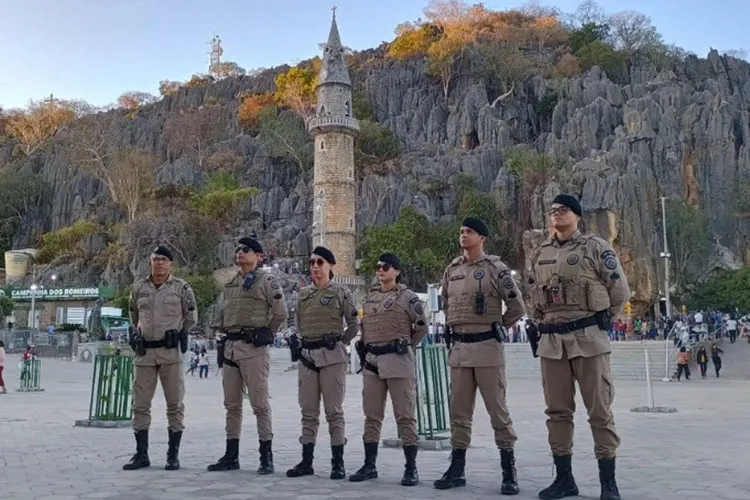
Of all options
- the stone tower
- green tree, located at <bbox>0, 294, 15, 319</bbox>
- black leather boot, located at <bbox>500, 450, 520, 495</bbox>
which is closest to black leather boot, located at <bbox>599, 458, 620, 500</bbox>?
black leather boot, located at <bbox>500, 450, 520, 495</bbox>

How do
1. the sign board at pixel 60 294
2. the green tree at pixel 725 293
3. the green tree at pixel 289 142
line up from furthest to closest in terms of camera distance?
the green tree at pixel 289 142 → the sign board at pixel 60 294 → the green tree at pixel 725 293

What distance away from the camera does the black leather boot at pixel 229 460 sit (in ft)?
22.0

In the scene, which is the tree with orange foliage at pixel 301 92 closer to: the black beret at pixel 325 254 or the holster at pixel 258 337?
the black beret at pixel 325 254

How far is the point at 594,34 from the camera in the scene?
249ft

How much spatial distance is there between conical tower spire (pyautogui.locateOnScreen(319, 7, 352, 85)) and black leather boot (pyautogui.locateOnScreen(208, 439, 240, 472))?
43.9 m

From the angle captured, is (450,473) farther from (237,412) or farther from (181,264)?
(181,264)

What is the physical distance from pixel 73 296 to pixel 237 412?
4940 cm

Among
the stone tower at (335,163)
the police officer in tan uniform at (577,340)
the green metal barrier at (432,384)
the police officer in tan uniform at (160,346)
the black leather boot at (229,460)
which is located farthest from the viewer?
the stone tower at (335,163)

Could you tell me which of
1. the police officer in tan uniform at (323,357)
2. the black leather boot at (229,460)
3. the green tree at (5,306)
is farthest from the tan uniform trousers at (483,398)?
the green tree at (5,306)

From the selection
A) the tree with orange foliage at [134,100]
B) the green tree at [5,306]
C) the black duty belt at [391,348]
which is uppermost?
the tree with orange foliage at [134,100]

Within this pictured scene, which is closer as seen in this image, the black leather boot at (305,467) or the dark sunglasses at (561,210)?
the dark sunglasses at (561,210)

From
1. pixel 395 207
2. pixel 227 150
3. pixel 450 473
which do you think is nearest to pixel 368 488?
pixel 450 473

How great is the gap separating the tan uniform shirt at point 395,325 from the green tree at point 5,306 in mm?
49033

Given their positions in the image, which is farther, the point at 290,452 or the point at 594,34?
the point at 594,34
